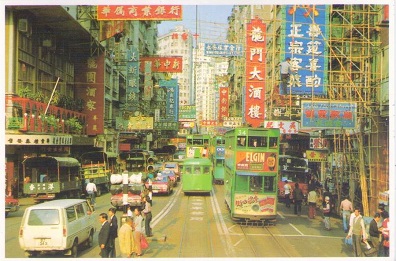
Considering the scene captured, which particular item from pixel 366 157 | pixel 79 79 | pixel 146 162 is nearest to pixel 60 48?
pixel 79 79

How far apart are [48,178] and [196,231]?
11.2m

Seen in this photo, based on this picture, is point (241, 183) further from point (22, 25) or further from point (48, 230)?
point (22, 25)

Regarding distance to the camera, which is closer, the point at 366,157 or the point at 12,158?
the point at 366,157

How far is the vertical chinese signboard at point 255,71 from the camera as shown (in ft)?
94.3

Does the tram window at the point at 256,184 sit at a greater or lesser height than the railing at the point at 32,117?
lesser

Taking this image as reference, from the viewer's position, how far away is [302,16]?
79.1ft

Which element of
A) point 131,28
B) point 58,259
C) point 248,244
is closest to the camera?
point 58,259

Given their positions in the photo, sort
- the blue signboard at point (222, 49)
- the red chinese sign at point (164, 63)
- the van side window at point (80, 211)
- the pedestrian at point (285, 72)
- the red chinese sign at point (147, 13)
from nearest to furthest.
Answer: the van side window at point (80, 211)
the pedestrian at point (285, 72)
the red chinese sign at point (147, 13)
the blue signboard at point (222, 49)
the red chinese sign at point (164, 63)

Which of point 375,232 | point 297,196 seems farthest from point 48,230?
point 297,196

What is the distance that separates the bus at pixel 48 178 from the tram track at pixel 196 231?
701 centimetres

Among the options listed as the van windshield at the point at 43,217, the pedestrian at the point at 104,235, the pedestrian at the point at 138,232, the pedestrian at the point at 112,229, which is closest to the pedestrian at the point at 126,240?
the pedestrian at the point at 112,229

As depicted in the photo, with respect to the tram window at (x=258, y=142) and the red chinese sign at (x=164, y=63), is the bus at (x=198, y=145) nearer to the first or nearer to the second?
the red chinese sign at (x=164, y=63)

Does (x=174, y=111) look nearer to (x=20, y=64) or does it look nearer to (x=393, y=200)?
(x=20, y=64)

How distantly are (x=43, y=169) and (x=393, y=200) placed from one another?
20094 mm
